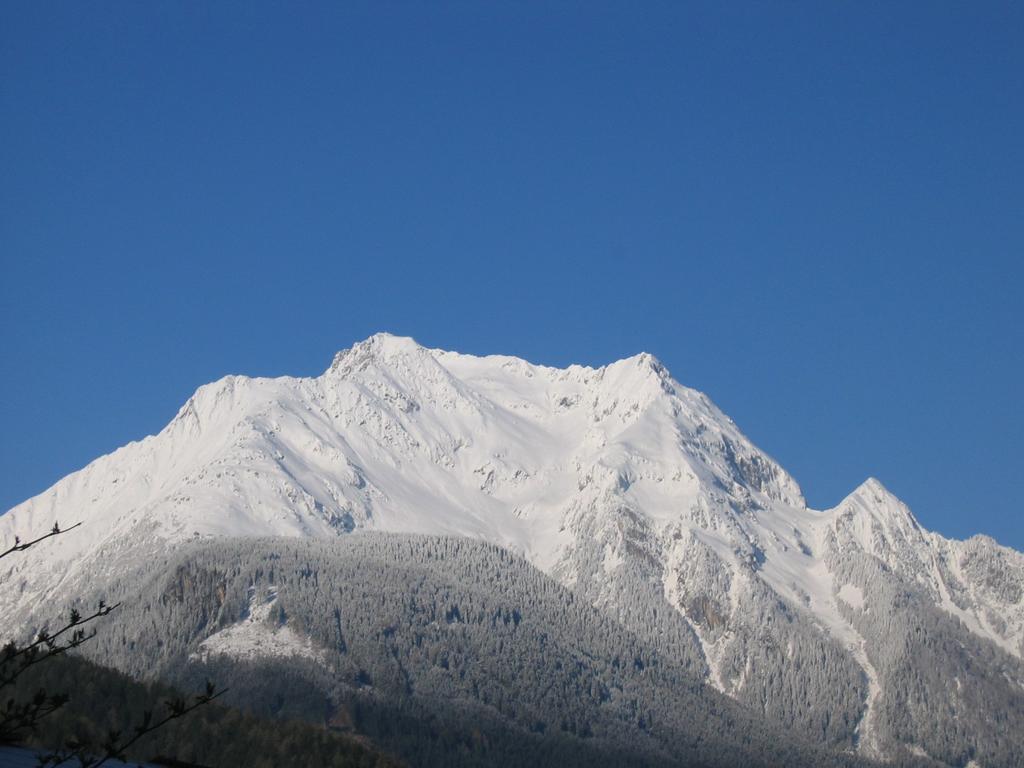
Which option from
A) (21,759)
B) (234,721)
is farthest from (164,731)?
(21,759)

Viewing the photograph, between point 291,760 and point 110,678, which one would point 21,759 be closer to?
point 291,760

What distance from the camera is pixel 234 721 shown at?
17250 cm

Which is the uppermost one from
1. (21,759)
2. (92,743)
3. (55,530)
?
(21,759)

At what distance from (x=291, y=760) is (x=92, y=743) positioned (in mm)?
133189

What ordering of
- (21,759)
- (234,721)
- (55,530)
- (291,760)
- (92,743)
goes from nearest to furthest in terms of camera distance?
(55,530) → (92,743) → (21,759) → (291,760) → (234,721)

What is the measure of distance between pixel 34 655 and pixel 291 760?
450 feet

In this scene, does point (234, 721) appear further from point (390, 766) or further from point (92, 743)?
point (92, 743)

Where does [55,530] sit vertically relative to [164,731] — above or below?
below

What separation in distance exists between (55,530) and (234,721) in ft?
499

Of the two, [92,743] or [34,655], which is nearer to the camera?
[34,655]

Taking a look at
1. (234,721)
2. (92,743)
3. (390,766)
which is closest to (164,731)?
(234,721)

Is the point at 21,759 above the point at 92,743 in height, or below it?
above

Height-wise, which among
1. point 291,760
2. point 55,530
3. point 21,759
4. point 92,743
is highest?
point 291,760

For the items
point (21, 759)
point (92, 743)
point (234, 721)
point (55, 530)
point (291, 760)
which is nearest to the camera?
point (55, 530)
